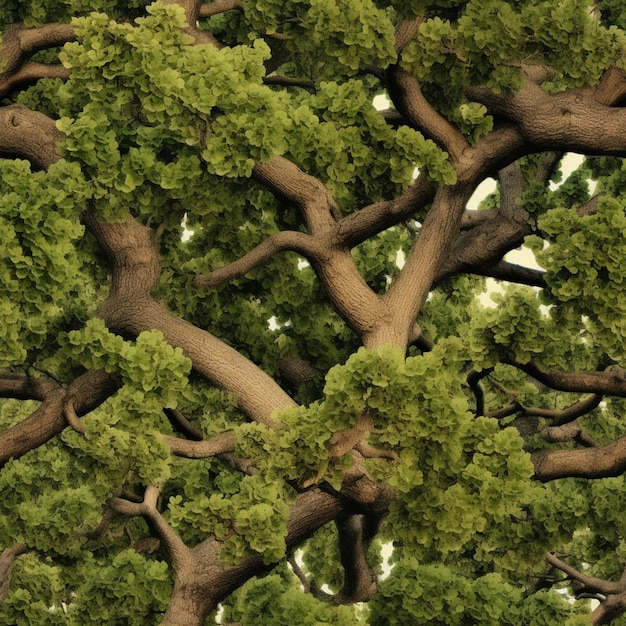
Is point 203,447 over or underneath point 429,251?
underneath

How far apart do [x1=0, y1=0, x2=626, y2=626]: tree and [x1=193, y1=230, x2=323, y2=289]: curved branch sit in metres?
0.03

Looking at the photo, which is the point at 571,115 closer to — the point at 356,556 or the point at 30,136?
the point at 30,136

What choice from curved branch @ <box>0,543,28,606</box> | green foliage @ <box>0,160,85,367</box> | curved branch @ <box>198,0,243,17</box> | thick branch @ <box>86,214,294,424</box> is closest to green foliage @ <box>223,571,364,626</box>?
thick branch @ <box>86,214,294,424</box>

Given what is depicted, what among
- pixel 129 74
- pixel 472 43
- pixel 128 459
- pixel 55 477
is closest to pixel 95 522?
pixel 55 477

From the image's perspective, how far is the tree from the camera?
44.0ft

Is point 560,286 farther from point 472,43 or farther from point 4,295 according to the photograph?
point 4,295

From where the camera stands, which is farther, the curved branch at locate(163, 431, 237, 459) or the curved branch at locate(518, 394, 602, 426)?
the curved branch at locate(518, 394, 602, 426)

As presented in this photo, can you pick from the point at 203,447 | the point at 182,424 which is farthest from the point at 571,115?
the point at 182,424

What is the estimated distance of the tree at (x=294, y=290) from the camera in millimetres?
13422

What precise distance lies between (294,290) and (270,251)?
171 cm

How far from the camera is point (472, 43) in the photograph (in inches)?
572

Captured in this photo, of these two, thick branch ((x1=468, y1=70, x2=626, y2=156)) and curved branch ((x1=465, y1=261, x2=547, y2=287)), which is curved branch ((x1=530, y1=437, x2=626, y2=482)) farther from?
thick branch ((x1=468, y1=70, x2=626, y2=156))

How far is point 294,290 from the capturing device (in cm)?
1655

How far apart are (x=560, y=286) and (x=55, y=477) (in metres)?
8.68
